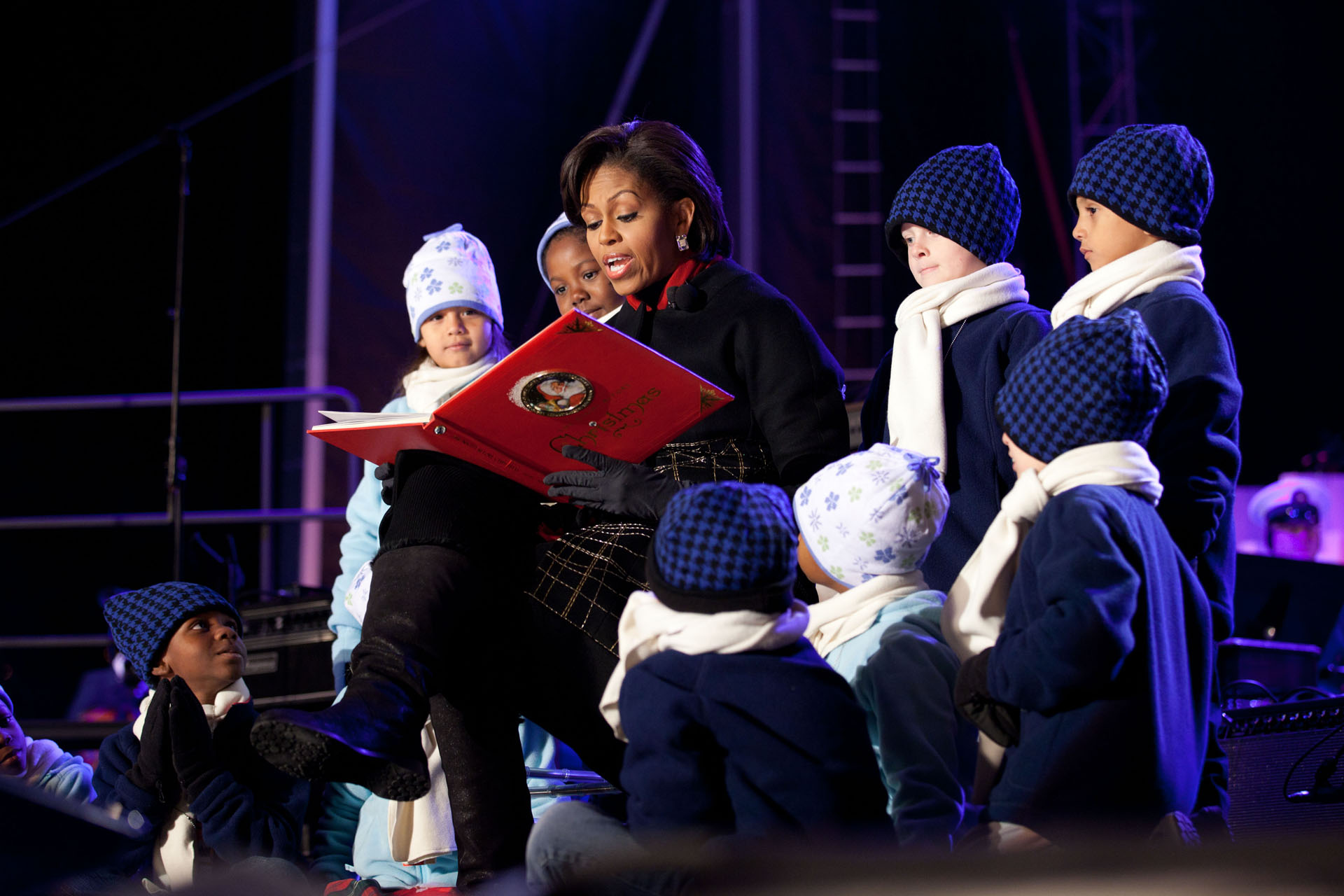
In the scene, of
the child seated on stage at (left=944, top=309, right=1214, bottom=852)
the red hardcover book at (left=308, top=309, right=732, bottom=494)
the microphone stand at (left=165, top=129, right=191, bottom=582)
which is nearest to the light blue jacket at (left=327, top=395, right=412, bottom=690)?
the red hardcover book at (left=308, top=309, right=732, bottom=494)

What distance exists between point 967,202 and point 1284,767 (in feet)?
3.95

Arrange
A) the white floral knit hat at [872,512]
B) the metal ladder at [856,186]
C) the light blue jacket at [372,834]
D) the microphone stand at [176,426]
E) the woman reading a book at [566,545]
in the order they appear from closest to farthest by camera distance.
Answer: the woman reading a book at [566,545] → the white floral knit hat at [872,512] → the light blue jacket at [372,834] → the microphone stand at [176,426] → the metal ladder at [856,186]

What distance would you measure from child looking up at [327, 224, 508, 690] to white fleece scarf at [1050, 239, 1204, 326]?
55.6 inches

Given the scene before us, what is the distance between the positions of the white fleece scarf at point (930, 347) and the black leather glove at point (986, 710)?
0.57 meters

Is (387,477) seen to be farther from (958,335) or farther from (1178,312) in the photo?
(1178,312)

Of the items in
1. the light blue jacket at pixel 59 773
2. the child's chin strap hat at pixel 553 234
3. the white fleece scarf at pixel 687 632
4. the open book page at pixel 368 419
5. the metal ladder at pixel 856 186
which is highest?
the metal ladder at pixel 856 186

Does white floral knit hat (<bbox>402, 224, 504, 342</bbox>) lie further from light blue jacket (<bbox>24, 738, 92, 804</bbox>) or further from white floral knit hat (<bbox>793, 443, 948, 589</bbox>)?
white floral knit hat (<bbox>793, 443, 948, 589</bbox>)

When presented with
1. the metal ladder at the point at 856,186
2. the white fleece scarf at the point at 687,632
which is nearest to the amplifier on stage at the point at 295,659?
the white fleece scarf at the point at 687,632

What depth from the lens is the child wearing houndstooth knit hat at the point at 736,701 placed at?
1.45 meters

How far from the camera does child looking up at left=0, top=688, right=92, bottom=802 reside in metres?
2.48

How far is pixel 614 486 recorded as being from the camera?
1.83m

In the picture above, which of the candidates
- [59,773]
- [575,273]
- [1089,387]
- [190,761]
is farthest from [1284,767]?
[59,773]

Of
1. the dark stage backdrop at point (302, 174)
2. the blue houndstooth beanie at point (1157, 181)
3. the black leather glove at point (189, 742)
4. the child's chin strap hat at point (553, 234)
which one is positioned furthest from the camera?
the dark stage backdrop at point (302, 174)

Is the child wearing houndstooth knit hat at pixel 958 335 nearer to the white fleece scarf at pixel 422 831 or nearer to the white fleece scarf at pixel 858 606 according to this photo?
the white fleece scarf at pixel 858 606
